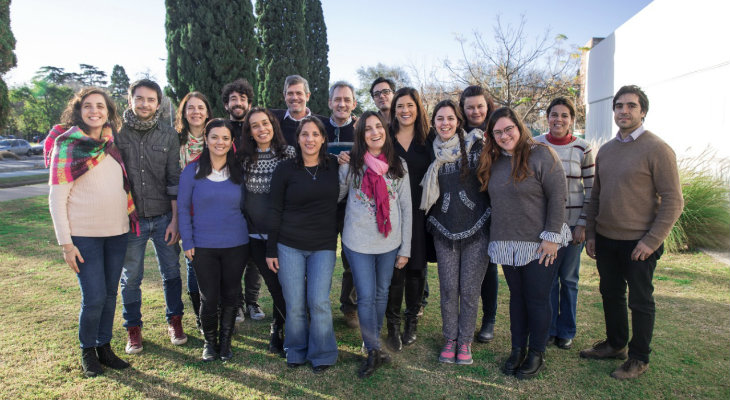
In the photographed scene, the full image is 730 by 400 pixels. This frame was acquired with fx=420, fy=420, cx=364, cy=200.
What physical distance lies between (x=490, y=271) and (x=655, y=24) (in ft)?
36.0

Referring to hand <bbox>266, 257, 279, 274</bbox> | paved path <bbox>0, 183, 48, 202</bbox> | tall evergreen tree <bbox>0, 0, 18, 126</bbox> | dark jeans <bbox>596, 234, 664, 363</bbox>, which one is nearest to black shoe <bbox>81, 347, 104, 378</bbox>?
hand <bbox>266, 257, 279, 274</bbox>

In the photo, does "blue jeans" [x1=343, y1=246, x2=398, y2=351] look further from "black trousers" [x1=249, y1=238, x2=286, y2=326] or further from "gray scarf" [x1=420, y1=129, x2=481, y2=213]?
"black trousers" [x1=249, y1=238, x2=286, y2=326]

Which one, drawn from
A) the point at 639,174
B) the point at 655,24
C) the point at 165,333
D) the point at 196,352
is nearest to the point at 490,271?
the point at 639,174

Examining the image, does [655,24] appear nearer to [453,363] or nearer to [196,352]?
[453,363]

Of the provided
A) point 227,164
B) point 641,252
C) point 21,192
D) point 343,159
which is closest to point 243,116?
point 227,164

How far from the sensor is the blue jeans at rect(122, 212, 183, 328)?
3.45 metres

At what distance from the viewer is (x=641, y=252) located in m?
2.98

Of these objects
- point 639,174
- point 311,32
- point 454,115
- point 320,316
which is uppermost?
point 311,32

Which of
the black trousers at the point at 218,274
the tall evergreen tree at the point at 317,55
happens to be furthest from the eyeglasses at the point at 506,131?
the tall evergreen tree at the point at 317,55

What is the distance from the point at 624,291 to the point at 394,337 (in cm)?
188

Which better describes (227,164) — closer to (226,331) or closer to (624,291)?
(226,331)

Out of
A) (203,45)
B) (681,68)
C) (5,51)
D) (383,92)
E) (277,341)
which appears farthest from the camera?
(5,51)

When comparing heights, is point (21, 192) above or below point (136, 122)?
below

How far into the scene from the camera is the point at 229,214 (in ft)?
10.7
